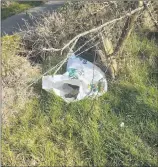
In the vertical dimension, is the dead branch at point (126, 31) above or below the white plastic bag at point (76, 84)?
above

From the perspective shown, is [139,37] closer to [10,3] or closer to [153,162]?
[153,162]

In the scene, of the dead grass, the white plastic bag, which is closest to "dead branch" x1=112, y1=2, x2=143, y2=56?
the white plastic bag

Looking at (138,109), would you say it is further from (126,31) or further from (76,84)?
(126,31)

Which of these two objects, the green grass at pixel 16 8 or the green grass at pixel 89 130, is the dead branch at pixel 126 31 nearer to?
the green grass at pixel 89 130

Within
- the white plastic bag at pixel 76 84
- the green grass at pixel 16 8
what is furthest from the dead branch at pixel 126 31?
the green grass at pixel 16 8

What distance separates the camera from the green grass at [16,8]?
22.3 ft

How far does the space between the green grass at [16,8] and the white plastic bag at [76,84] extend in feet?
9.12

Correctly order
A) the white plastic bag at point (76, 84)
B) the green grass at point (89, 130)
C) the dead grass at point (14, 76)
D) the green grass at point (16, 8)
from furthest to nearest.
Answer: the green grass at point (16, 8) → the white plastic bag at point (76, 84) → the dead grass at point (14, 76) → the green grass at point (89, 130)

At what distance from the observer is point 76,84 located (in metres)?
4.34

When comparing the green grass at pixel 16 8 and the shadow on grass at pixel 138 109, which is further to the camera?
the green grass at pixel 16 8

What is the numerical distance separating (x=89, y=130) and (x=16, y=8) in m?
4.00

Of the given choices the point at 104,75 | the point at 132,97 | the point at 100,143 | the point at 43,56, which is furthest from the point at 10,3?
the point at 100,143

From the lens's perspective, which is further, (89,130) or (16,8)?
(16,8)

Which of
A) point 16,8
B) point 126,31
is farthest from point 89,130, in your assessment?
point 16,8
